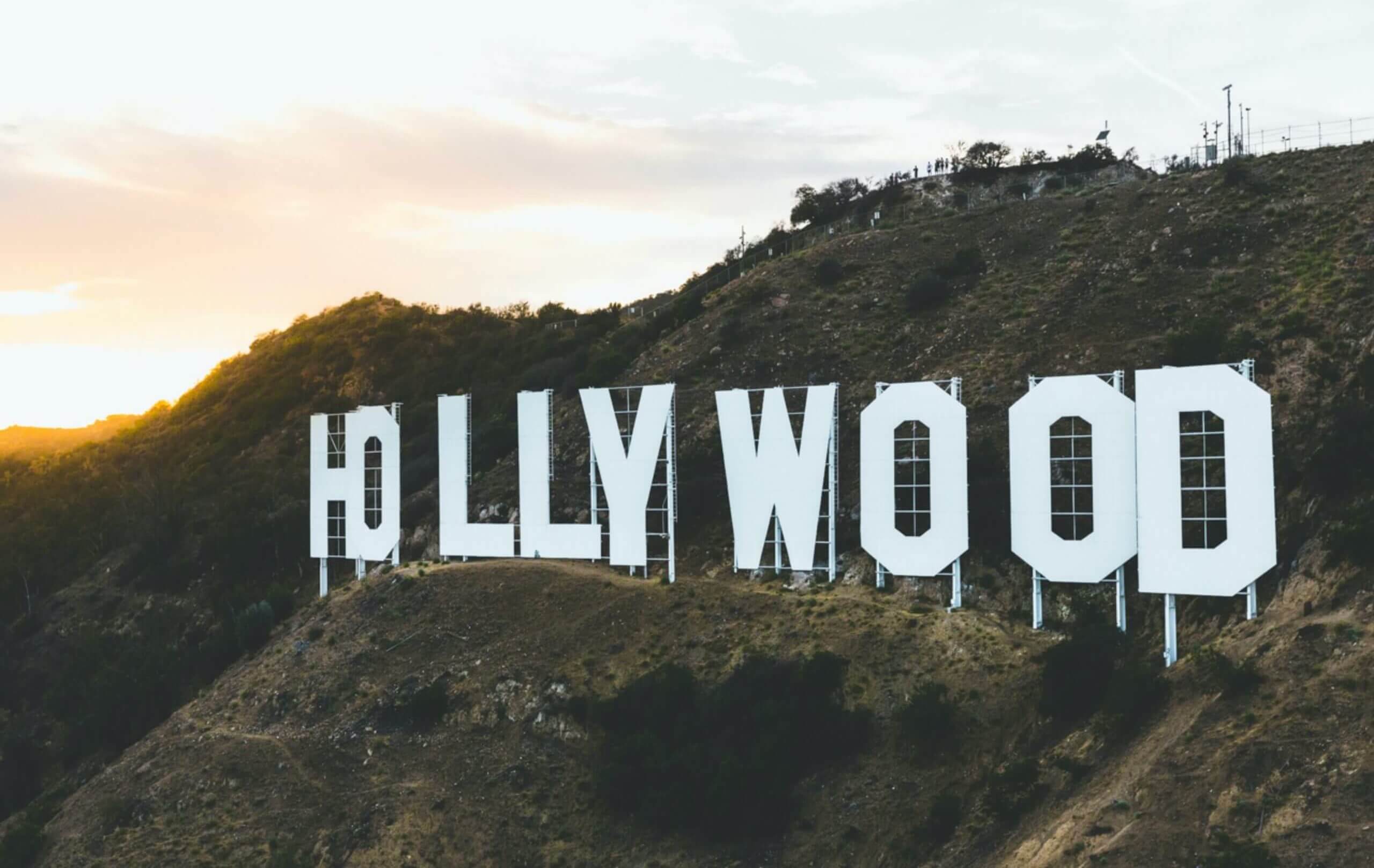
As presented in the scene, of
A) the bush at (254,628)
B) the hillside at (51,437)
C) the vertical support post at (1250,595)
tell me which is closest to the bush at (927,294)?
the vertical support post at (1250,595)

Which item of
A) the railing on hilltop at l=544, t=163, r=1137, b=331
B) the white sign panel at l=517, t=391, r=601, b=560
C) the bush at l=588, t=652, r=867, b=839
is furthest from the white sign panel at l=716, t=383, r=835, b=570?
the railing on hilltop at l=544, t=163, r=1137, b=331

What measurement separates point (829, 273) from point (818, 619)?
96.8 feet

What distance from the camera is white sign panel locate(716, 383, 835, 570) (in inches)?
1591

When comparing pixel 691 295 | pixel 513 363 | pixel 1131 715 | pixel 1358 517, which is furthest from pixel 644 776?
pixel 513 363

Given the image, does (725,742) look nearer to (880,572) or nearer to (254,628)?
(880,572)

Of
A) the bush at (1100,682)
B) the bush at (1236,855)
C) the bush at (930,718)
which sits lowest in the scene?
the bush at (1236,855)

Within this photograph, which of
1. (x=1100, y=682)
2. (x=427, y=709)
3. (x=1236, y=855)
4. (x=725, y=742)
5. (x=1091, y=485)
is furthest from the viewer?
(x=427, y=709)

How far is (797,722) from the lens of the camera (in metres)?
34.1

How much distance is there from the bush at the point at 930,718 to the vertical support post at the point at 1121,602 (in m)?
5.18

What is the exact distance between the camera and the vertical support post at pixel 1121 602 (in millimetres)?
33500

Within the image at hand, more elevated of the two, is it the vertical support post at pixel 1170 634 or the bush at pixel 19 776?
the vertical support post at pixel 1170 634

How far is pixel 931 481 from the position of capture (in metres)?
38.0

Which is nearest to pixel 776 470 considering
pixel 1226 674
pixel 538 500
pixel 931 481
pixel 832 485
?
pixel 832 485

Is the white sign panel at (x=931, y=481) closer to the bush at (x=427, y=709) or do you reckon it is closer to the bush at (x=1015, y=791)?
the bush at (x=1015, y=791)
